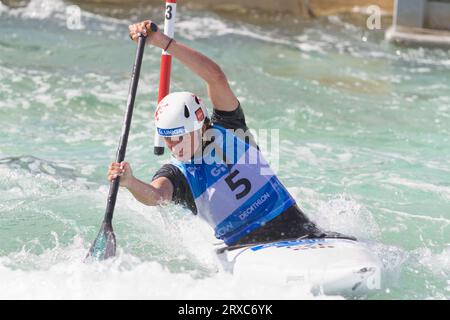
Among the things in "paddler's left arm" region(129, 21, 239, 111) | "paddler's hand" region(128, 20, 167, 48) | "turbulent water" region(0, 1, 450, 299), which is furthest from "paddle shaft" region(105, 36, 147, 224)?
"turbulent water" region(0, 1, 450, 299)

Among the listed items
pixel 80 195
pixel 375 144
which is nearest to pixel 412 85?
pixel 375 144

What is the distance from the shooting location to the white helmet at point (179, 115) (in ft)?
18.2

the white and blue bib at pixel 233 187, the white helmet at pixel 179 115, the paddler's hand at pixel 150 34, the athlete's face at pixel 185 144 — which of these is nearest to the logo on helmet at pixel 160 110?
the white helmet at pixel 179 115

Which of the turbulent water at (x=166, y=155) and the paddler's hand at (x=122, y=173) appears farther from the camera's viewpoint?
the turbulent water at (x=166, y=155)

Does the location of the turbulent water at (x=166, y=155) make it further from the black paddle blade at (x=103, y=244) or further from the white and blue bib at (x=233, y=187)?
the white and blue bib at (x=233, y=187)

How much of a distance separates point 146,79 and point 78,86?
776 millimetres

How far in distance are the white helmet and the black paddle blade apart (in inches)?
28.8

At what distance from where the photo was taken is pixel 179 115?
557cm

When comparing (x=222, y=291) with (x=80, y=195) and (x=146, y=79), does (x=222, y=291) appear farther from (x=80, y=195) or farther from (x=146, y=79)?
(x=146, y=79)

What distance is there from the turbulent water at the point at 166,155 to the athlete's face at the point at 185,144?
2.37 feet

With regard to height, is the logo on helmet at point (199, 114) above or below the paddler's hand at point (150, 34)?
below

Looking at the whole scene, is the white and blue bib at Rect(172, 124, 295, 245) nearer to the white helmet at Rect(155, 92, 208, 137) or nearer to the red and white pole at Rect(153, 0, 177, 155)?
the white helmet at Rect(155, 92, 208, 137)

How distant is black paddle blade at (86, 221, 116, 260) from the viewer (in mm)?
5934

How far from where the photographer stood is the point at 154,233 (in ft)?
22.8
